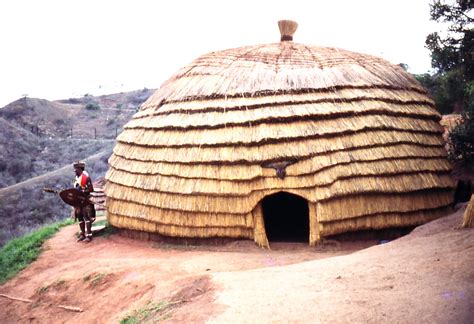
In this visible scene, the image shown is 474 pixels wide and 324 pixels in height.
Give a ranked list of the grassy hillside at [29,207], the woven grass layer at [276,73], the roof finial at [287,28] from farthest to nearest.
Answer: the grassy hillside at [29,207]
the roof finial at [287,28]
the woven grass layer at [276,73]

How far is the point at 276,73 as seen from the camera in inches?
343

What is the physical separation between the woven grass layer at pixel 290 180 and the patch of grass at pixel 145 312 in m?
2.91

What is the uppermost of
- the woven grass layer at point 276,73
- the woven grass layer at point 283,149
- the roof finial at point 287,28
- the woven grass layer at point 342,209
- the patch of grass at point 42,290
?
the roof finial at point 287,28

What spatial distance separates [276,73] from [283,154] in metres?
2.13

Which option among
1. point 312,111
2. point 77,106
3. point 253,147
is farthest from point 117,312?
point 77,106

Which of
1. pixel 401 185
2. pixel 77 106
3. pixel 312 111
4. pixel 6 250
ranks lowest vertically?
pixel 6 250

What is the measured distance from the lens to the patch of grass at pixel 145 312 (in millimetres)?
4805

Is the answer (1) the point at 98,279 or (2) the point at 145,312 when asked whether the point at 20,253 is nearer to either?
(1) the point at 98,279

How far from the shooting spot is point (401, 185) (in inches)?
306

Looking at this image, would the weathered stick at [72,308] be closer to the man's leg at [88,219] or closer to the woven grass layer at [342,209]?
the woven grass layer at [342,209]

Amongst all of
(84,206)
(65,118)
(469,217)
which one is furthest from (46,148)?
(469,217)

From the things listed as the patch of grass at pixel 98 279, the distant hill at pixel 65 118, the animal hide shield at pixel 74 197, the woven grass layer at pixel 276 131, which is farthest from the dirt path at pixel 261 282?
the distant hill at pixel 65 118

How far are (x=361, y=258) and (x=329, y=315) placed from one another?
1707 millimetres

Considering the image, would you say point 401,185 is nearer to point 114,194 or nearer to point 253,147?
point 253,147
